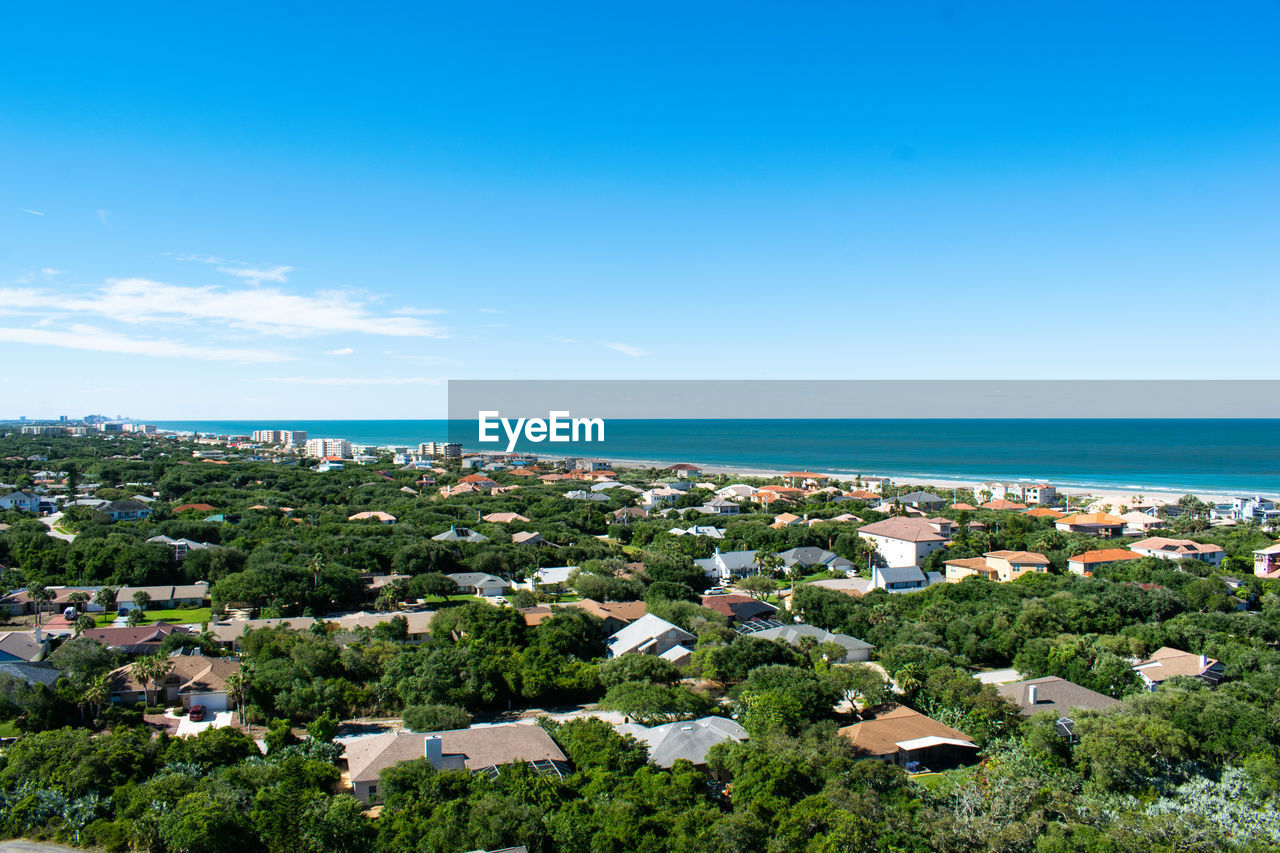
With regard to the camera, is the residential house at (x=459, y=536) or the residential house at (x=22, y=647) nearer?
the residential house at (x=22, y=647)

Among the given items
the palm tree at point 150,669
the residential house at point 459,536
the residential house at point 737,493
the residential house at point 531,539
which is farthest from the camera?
the residential house at point 737,493

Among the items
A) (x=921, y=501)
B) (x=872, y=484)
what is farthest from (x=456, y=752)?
(x=872, y=484)

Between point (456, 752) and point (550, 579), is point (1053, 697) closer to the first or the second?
point (456, 752)

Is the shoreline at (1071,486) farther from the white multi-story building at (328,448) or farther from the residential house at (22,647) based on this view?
the residential house at (22,647)

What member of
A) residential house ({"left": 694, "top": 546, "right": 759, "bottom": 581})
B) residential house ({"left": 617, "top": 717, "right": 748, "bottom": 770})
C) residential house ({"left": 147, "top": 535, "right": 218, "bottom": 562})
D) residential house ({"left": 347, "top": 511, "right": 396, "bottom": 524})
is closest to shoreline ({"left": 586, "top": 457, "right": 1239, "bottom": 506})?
residential house ({"left": 694, "top": 546, "right": 759, "bottom": 581})

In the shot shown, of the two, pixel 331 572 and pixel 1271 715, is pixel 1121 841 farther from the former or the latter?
pixel 331 572

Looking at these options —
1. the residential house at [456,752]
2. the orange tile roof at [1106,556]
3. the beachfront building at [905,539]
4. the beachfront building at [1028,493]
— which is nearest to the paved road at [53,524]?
the residential house at [456,752]

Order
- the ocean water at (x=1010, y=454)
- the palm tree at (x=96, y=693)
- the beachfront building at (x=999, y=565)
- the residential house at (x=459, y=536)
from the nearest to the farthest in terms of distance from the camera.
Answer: the palm tree at (x=96, y=693)
the beachfront building at (x=999, y=565)
the residential house at (x=459, y=536)
the ocean water at (x=1010, y=454)


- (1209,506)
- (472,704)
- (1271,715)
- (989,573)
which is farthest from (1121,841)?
(1209,506)

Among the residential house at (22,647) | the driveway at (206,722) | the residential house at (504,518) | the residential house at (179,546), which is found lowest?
the driveway at (206,722)
